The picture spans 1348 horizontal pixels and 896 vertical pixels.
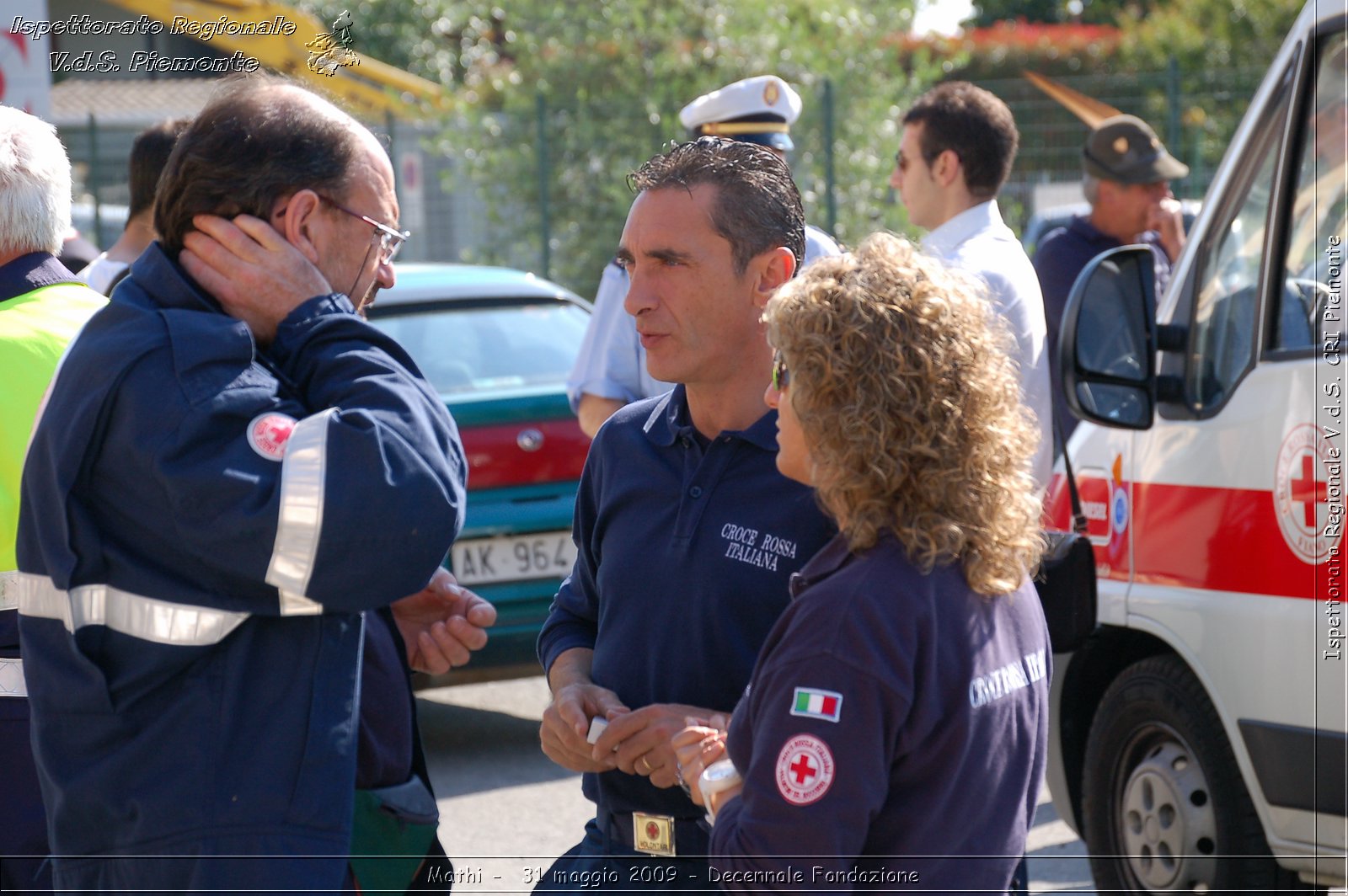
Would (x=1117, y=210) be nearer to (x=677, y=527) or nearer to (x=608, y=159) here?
(x=677, y=527)

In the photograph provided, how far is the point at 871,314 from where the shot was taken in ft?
6.38

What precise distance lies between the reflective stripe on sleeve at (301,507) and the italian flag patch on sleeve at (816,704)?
2.09 feet

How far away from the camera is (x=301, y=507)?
6.10ft

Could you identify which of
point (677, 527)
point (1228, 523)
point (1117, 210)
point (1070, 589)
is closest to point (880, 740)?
point (677, 527)

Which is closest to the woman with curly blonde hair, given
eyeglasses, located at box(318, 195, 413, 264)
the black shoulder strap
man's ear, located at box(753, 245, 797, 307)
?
man's ear, located at box(753, 245, 797, 307)

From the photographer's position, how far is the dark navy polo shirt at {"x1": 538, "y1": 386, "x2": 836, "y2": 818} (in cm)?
231

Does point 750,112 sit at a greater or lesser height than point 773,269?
greater

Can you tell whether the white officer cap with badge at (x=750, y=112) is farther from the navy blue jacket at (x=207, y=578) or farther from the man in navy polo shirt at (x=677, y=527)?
the navy blue jacket at (x=207, y=578)

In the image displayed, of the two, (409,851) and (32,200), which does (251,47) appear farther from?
(409,851)

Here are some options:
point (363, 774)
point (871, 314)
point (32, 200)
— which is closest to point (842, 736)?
point (871, 314)

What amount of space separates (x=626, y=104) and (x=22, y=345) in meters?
10.5

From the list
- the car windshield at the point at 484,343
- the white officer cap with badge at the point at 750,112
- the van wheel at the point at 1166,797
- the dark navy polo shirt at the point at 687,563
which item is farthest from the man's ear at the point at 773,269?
the car windshield at the point at 484,343

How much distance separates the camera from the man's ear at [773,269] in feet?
8.33

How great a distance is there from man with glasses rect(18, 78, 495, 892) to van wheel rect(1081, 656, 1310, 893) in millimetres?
2436
